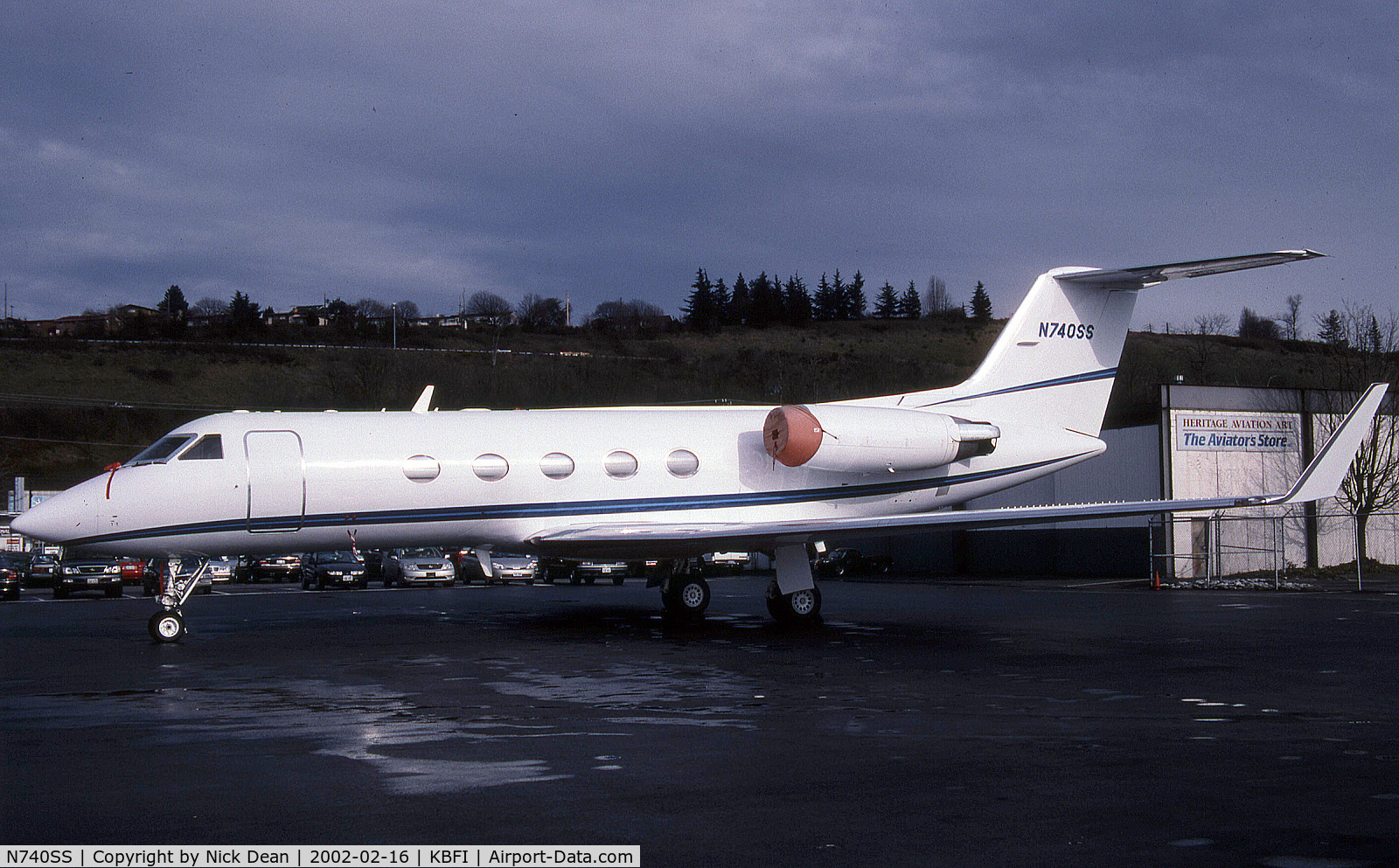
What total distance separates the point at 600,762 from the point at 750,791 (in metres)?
1.24

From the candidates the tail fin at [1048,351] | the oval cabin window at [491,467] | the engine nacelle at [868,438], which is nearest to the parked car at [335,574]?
the oval cabin window at [491,467]

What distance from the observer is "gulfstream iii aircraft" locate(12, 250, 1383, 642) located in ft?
52.0

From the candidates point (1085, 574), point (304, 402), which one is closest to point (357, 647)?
point (1085, 574)

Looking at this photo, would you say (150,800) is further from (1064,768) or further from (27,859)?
(1064,768)

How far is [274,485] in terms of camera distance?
1620 centimetres

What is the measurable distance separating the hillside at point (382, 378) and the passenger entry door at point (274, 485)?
4943cm

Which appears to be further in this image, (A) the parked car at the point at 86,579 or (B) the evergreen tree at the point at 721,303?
(B) the evergreen tree at the point at 721,303

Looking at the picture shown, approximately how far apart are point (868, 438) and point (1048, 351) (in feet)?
14.1

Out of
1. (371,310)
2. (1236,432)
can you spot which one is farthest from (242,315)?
(1236,432)

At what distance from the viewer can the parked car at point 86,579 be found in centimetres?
3347

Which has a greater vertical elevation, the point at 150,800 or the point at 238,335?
the point at 238,335

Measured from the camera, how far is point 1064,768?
278 inches

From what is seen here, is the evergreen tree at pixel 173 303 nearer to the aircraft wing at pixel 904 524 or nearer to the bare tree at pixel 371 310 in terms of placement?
the bare tree at pixel 371 310

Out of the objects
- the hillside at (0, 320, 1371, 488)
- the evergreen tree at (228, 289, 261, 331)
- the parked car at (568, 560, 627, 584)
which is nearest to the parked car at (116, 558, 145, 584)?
the parked car at (568, 560, 627, 584)
